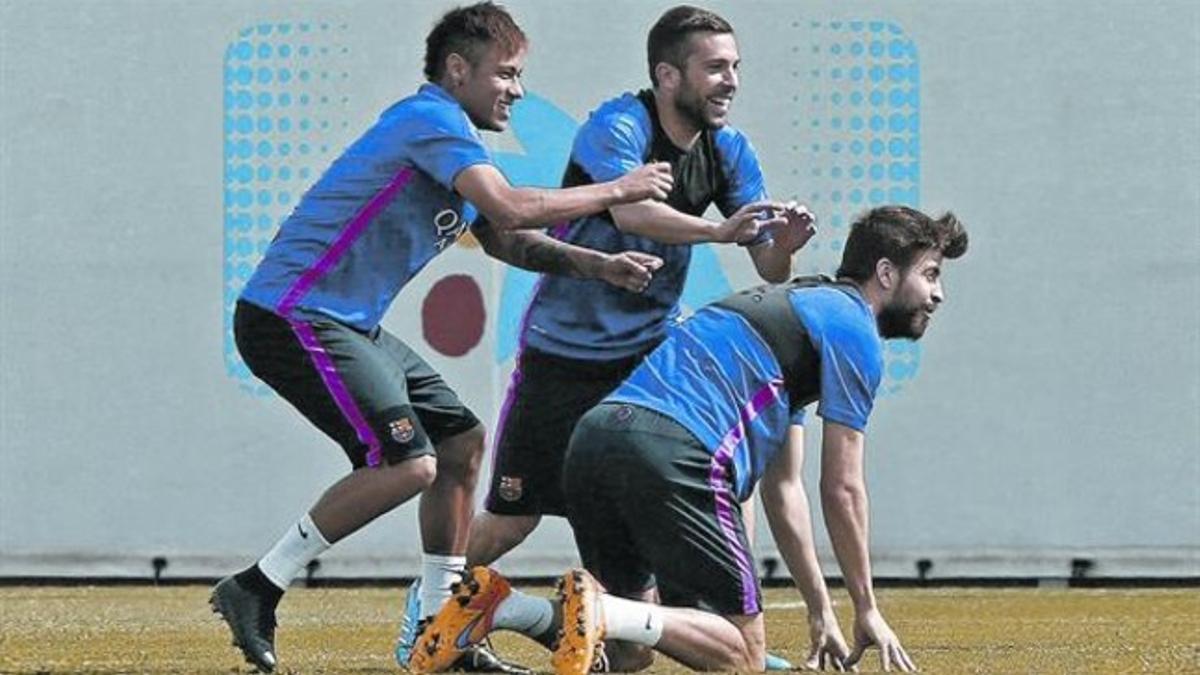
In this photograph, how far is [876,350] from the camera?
22.3ft

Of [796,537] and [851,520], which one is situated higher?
[851,520]

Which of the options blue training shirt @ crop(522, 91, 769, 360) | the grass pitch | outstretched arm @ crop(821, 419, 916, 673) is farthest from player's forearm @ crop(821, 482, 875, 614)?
blue training shirt @ crop(522, 91, 769, 360)

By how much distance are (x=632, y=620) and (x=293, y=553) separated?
131cm

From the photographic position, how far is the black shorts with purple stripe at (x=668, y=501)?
22.1ft

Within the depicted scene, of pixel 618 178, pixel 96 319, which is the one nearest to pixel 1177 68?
pixel 96 319

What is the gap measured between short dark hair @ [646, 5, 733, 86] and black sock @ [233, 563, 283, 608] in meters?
1.81

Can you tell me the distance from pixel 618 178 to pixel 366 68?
18.5ft

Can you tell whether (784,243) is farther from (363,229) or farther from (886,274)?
(363,229)

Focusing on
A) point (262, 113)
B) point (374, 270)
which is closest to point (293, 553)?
point (374, 270)

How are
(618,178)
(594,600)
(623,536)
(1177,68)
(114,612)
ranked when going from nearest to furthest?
(594,600) < (623,536) < (618,178) < (114,612) < (1177,68)

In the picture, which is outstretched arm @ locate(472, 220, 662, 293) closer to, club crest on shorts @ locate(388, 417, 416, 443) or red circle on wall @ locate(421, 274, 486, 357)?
club crest on shorts @ locate(388, 417, 416, 443)

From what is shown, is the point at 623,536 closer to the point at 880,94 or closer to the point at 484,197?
the point at 484,197

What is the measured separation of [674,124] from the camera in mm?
8156

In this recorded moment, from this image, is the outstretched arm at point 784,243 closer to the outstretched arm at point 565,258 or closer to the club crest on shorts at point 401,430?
the outstretched arm at point 565,258
